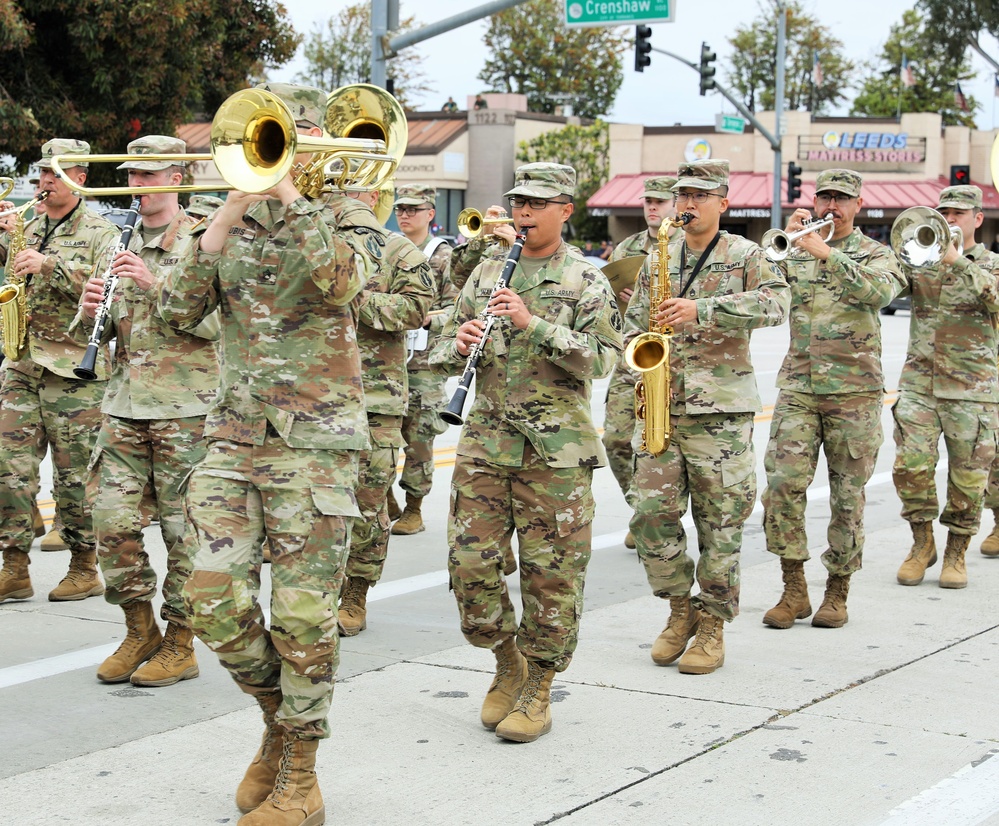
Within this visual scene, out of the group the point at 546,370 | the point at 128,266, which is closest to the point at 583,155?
the point at 546,370

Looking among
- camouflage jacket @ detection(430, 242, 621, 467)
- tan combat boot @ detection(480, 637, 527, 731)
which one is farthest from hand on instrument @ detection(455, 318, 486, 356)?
tan combat boot @ detection(480, 637, 527, 731)

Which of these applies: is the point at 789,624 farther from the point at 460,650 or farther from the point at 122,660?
the point at 122,660

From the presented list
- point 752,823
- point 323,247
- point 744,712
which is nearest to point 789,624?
point 744,712

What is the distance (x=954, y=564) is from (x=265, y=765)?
209 inches

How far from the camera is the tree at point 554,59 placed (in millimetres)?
71312

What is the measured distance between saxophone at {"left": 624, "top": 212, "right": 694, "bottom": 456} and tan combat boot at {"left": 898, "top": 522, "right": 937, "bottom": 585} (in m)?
2.83

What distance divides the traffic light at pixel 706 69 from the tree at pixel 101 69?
1438 cm

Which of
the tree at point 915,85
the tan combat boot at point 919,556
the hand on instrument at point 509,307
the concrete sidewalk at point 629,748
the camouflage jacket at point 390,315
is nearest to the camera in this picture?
the concrete sidewalk at point 629,748

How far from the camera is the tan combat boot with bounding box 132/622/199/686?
21.5ft

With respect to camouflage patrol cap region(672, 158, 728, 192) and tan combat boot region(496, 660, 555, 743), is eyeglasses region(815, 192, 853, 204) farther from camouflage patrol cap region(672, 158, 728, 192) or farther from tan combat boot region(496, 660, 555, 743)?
tan combat boot region(496, 660, 555, 743)

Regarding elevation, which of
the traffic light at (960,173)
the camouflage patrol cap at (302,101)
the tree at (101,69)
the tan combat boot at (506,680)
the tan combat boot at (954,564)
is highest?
the tree at (101,69)

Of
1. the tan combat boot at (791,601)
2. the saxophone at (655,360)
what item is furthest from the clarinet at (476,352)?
the tan combat boot at (791,601)

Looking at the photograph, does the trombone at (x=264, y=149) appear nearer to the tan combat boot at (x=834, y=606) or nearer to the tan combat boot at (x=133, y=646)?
the tan combat boot at (x=133, y=646)

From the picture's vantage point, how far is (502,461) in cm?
589
